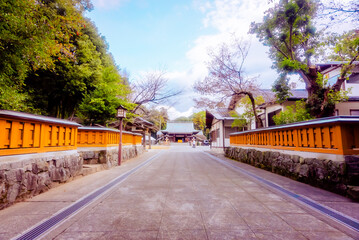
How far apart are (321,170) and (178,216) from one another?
11.8 ft

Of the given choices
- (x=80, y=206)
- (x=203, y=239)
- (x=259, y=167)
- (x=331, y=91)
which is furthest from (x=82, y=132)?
(x=331, y=91)

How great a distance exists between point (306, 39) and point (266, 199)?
7.58 m

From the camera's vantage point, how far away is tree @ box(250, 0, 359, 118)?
21.8 ft

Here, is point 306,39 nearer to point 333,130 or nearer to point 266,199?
point 333,130

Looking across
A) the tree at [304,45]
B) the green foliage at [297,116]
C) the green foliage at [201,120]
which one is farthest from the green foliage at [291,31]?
the green foliage at [201,120]

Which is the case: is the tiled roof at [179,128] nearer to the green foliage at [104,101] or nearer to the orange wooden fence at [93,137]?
the green foliage at [104,101]

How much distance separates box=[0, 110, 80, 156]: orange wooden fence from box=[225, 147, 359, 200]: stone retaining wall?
21.0 ft

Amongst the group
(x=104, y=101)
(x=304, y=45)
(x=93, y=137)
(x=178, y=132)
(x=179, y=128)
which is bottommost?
(x=93, y=137)

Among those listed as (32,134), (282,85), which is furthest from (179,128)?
(32,134)

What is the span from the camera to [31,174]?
3.38 meters

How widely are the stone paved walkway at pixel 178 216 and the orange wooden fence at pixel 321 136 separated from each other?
1.63 meters

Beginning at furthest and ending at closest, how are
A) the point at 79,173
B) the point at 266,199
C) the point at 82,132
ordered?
1. the point at 82,132
2. the point at 79,173
3. the point at 266,199

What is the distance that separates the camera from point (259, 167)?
278 inches

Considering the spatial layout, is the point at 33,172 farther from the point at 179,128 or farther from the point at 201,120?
the point at 201,120
